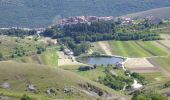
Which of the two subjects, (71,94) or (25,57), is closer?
(71,94)

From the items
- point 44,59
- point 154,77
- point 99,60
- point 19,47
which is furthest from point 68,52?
point 154,77

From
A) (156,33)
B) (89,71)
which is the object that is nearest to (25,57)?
(89,71)

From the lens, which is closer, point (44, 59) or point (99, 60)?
point (44, 59)

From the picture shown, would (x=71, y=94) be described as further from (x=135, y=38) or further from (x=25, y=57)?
(x=135, y=38)

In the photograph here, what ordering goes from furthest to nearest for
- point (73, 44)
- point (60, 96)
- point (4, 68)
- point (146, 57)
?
point (73, 44)
point (146, 57)
point (4, 68)
point (60, 96)

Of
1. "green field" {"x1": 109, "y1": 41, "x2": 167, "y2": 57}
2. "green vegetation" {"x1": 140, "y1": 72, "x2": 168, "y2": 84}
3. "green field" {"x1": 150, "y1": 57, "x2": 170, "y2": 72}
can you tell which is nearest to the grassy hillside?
"green vegetation" {"x1": 140, "y1": 72, "x2": 168, "y2": 84}

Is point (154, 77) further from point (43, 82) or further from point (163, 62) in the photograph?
point (43, 82)
